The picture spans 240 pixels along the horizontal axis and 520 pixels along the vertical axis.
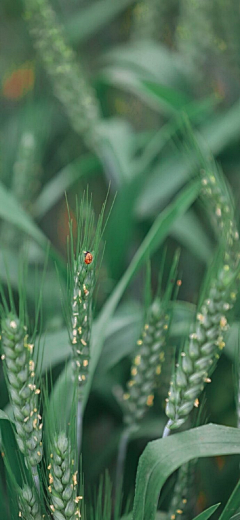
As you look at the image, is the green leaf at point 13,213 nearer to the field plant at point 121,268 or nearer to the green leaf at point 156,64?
the field plant at point 121,268

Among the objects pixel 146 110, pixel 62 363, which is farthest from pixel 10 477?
pixel 146 110

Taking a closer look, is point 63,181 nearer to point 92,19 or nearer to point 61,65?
point 61,65

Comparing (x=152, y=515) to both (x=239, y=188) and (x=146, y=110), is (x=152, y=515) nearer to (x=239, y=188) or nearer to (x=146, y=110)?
(x=239, y=188)

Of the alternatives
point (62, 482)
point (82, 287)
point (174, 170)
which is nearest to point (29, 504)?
point (62, 482)

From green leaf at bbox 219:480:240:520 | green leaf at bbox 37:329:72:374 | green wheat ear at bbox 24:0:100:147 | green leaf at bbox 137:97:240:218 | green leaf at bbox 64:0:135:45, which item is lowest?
green leaf at bbox 219:480:240:520

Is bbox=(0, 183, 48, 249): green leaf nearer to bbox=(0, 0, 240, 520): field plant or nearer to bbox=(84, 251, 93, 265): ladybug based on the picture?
bbox=(0, 0, 240, 520): field plant

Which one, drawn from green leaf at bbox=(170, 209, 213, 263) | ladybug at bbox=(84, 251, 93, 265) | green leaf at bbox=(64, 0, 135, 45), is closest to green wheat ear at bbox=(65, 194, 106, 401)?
ladybug at bbox=(84, 251, 93, 265)

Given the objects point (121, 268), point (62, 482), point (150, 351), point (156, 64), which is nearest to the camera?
point (62, 482)
